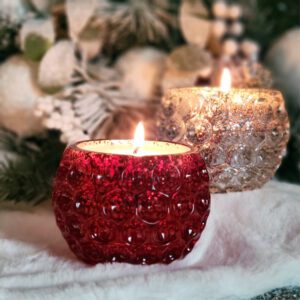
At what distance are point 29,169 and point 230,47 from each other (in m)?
0.36

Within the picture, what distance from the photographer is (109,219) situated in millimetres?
458

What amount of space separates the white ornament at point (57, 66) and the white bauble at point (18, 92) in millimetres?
21

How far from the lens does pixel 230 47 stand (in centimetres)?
86

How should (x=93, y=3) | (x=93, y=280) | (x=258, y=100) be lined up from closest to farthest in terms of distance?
(x=93, y=280)
(x=258, y=100)
(x=93, y=3)

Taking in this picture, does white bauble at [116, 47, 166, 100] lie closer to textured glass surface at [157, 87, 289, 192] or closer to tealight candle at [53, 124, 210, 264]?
textured glass surface at [157, 87, 289, 192]

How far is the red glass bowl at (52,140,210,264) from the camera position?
0.46 m

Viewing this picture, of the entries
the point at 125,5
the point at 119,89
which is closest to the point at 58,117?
the point at 119,89

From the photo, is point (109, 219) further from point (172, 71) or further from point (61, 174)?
point (172, 71)

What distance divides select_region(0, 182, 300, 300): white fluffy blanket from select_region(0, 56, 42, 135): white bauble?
0.20m

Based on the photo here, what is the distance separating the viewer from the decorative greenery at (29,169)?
0.65 meters

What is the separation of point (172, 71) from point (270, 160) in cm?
23

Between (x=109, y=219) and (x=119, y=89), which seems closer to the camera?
(x=109, y=219)

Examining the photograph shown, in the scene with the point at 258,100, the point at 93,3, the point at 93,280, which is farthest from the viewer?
the point at 93,3

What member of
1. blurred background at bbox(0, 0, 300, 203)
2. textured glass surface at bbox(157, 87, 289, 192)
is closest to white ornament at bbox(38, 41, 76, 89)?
blurred background at bbox(0, 0, 300, 203)
